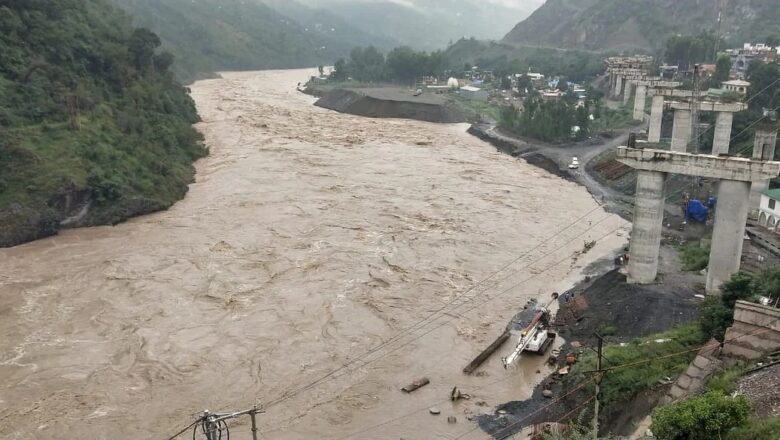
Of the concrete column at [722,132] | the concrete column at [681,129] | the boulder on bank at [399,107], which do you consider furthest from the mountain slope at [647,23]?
the concrete column at [681,129]

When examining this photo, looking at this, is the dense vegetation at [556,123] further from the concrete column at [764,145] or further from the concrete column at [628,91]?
the concrete column at [764,145]

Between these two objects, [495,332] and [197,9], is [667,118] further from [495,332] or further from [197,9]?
[197,9]

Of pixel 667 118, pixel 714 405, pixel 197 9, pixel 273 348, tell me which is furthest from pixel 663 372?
pixel 197 9

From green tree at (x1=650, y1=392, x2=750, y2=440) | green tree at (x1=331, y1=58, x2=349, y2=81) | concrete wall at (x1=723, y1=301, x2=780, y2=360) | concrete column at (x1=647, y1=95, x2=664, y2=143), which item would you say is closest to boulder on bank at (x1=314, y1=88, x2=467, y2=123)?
concrete column at (x1=647, y1=95, x2=664, y2=143)

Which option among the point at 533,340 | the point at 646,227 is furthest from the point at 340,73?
the point at 533,340

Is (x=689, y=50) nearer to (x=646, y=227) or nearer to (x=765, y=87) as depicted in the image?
(x=765, y=87)
